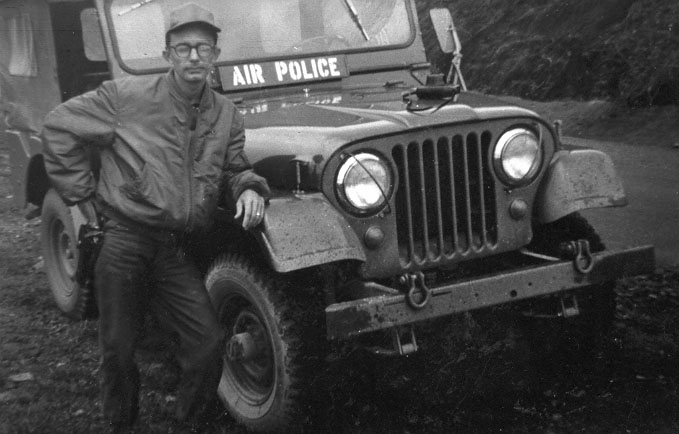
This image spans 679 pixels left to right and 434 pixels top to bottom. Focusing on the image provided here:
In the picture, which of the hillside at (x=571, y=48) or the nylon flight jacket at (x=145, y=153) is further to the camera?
the hillside at (x=571, y=48)

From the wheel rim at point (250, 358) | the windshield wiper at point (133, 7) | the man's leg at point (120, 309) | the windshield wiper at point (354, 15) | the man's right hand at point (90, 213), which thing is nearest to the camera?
the man's leg at point (120, 309)

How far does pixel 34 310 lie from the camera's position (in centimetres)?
571

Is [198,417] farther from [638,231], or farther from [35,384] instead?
[638,231]

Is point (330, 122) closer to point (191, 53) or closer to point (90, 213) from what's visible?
point (191, 53)

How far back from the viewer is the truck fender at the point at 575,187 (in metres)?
3.83

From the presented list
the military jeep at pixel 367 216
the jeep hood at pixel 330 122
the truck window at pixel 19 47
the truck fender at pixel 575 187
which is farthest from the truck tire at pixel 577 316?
the truck window at pixel 19 47

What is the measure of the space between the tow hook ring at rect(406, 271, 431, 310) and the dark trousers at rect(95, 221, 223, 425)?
71cm

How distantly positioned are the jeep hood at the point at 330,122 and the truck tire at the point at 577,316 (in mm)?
593

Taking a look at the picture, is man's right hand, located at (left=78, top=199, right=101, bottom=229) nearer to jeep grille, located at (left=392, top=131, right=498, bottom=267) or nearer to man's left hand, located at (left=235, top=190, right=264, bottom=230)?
man's left hand, located at (left=235, top=190, right=264, bottom=230)

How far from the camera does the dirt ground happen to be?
3809mm

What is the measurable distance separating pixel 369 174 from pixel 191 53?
75 cm

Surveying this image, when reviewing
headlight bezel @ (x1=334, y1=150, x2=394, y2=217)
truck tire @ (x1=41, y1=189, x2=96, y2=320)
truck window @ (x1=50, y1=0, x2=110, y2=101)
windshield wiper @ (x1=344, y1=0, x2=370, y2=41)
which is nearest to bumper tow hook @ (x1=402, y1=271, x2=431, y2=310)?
headlight bezel @ (x1=334, y1=150, x2=394, y2=217)

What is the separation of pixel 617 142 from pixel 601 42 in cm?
197

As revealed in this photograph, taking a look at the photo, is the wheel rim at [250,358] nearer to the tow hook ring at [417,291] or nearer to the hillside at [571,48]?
the tow hook ring at [417,291]
